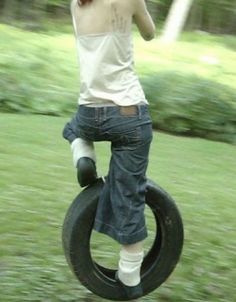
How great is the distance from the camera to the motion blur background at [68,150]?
14.9ft

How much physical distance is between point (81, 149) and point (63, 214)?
2.03 meters

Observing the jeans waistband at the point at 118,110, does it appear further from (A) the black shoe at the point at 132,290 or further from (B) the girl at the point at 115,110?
(A) the black shoe at the point at 132,290

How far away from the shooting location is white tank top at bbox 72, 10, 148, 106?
11.3ft

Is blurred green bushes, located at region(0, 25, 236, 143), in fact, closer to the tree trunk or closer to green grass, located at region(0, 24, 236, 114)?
green grass, located at region(0, 24, 236, 114)

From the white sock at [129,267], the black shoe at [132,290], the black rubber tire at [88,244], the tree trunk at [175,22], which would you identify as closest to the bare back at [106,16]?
the black rubber tire at [88,244]

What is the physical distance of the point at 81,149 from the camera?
3.73 meters

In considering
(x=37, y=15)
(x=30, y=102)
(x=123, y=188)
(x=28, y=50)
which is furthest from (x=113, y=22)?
(x=37, y=15)

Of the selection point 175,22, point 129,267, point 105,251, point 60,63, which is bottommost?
point 175,22

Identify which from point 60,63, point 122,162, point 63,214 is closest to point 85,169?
point 122,162

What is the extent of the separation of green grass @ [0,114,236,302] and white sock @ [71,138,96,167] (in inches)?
34.1

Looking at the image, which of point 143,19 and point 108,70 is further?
point 143,19

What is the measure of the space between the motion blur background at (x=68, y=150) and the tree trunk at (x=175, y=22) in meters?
0.03

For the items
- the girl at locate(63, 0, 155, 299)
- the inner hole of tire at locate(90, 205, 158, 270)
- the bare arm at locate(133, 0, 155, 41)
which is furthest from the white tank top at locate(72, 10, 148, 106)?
the inner hole of tire at locate(90, 205, 158, 270)

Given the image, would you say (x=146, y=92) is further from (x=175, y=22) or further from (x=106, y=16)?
(x=175, y=22)
